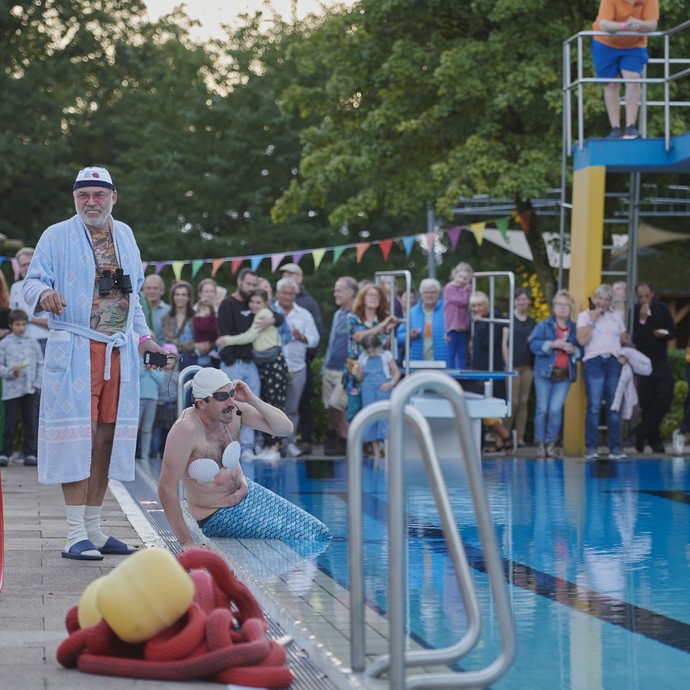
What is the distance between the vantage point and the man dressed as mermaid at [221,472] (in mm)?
8133

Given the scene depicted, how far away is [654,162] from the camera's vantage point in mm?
17844

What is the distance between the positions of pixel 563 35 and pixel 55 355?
67.0 feet

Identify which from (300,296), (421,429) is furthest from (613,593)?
(300,296)

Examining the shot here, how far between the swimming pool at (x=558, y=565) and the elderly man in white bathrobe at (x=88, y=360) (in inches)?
51.7

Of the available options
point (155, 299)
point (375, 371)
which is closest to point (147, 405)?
point (155, 299)

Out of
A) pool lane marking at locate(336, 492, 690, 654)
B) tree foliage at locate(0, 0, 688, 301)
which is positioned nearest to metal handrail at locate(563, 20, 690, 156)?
tree foliage at locate(0, 0, 688, 301)

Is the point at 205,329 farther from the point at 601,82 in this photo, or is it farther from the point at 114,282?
the point at 114,282

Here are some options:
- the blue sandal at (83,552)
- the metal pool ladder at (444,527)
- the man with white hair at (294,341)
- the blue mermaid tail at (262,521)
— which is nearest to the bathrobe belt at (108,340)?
the blue sandal at (83,552)

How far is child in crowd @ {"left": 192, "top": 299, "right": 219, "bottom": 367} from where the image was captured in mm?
15805

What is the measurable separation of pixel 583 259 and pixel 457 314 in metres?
2.21

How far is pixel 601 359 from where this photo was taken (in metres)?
16.7

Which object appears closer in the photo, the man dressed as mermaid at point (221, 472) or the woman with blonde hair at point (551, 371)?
the man dressed as mermaid at point (221, 472)

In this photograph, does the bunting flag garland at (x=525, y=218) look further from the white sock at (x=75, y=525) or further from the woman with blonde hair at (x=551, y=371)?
the white sock at (x=75, y=525)

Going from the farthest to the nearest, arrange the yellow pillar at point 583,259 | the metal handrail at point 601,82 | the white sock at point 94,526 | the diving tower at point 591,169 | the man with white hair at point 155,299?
the yellow pillar at point 583,259
the diving tower at point 591,169
the metal handrail at point 601,82
the man with white hair at point 155,299
the white sock at point 94,526
